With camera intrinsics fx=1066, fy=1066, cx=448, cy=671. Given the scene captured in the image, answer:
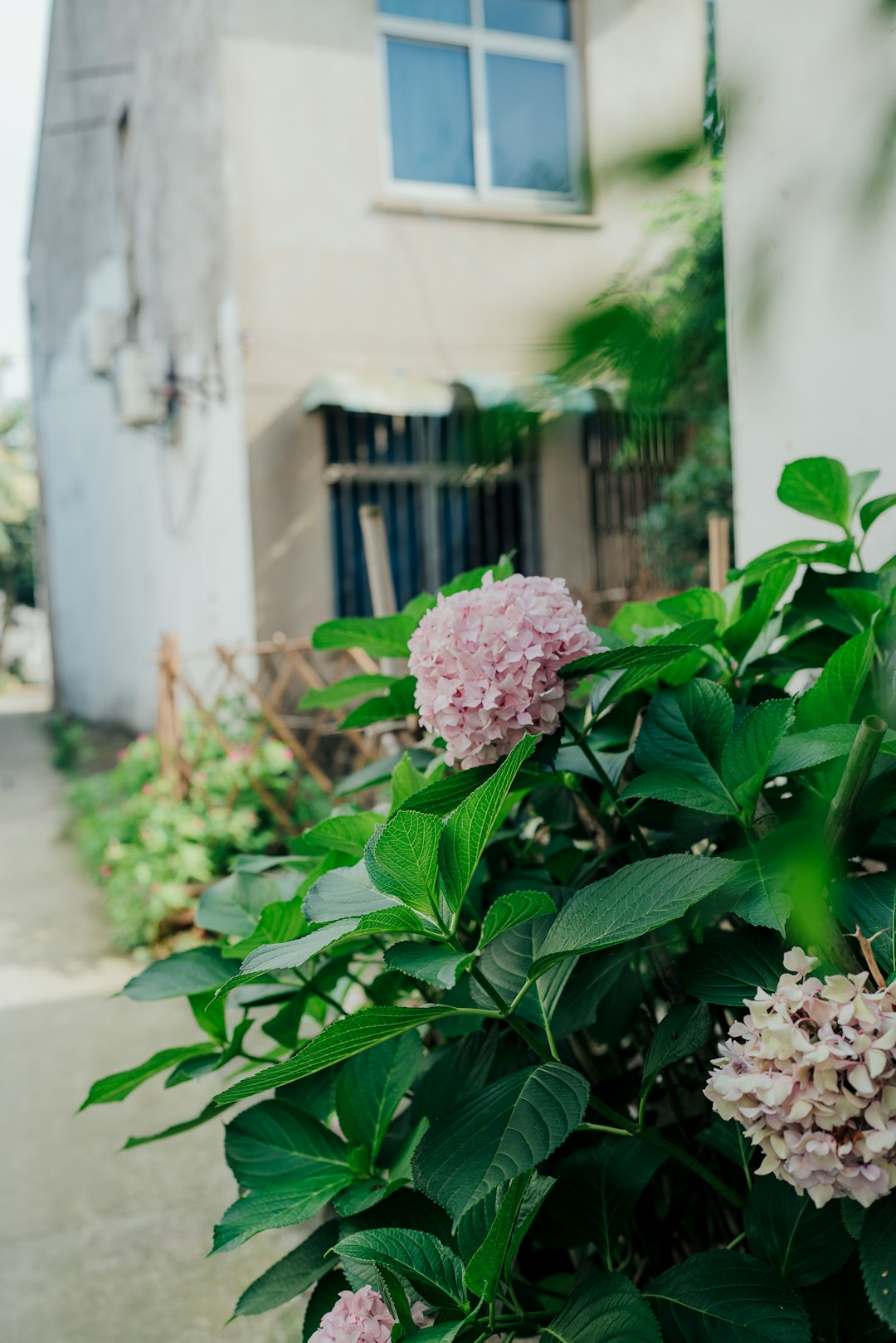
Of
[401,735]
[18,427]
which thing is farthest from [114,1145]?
[18,427]

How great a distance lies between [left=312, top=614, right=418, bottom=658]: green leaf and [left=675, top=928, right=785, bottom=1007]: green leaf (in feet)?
1.59

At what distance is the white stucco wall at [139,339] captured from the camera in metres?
6.18

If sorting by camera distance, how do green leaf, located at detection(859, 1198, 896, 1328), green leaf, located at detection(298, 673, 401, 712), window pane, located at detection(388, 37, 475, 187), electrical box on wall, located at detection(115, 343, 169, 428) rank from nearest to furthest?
1. green leaf, located at detection(859, 1198, 896, 1328)
2. green leaf, located at detection(298, 673, 401, 712)
3. window pane, located at detection(388, 37, 475, 187)
4. electrical box on wall, located at detection(115, 343, 169, 428)

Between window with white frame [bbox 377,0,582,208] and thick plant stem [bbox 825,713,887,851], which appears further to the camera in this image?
thick plant stem [bbox 825,713,887,851]

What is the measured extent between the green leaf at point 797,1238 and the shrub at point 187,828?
4.06 m

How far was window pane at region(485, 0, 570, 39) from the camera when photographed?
0.57m

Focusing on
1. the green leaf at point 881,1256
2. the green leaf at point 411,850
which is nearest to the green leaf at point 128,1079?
the green leaf at point 411,850

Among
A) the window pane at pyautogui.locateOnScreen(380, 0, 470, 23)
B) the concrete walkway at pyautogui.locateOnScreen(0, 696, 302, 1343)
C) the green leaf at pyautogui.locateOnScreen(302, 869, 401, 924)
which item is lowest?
the concrete walkway at pyautogui.locateOnScreen(0, 696, 302, 1343)

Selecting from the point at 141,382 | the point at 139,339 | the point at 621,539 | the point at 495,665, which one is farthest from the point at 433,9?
the point at 139,339

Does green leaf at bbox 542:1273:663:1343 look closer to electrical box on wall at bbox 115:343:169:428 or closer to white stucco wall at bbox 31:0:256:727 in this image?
white stucco wall at bbox 31:0:256:727

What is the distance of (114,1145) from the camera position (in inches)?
122

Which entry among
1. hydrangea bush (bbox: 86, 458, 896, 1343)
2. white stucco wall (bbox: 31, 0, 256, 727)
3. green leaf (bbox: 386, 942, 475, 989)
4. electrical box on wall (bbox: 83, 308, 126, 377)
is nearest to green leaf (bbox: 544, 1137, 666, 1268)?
hydrangea bush (bbox: 86, 458, 896, 1343)

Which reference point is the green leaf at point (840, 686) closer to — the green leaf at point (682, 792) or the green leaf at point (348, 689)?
the green leaf at point (682, 792)

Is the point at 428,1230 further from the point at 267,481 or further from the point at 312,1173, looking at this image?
the point at 267,481
